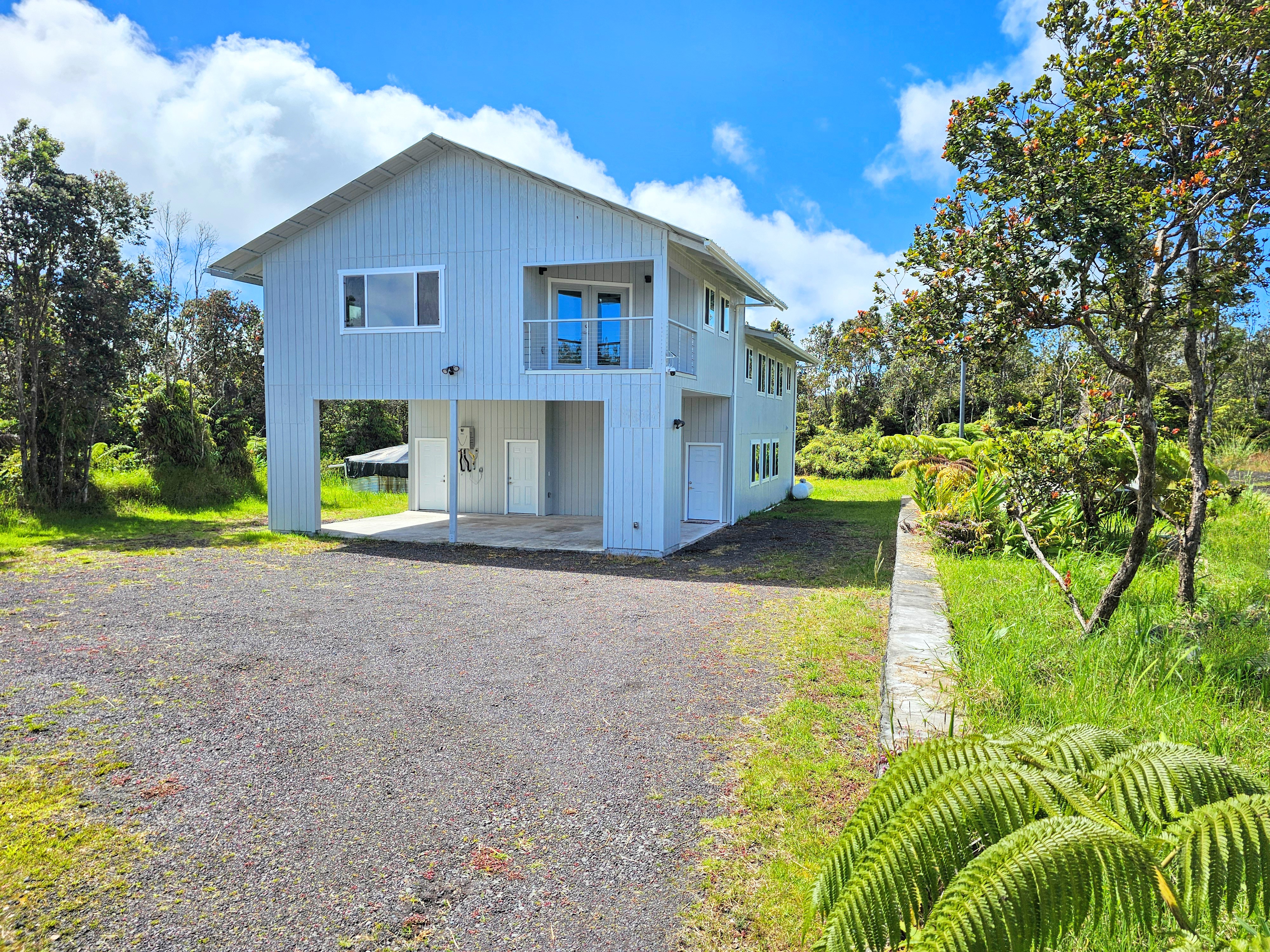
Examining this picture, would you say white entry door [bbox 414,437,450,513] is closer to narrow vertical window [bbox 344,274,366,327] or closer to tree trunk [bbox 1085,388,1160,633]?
narrow vertical window [bbox 344,274,366,327]

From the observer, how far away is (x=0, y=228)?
47.4ft

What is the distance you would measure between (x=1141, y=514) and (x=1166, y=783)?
3.36 meters

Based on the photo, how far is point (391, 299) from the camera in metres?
14.4

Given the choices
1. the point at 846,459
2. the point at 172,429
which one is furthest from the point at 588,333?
the point at 846,459

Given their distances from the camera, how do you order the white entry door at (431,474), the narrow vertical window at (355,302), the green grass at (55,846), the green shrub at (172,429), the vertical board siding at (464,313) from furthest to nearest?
1. the white entry door at (431,474)
2. the green shrub at (172,429)
3. the narrow vertical window at (355,302)
4. the vertical board siding at (464,313)
5. the green grass at (55,846)

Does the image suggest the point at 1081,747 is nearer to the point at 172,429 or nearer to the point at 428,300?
the point at 428,300

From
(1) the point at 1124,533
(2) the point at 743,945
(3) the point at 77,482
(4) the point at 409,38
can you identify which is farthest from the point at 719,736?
(3) the point at 77,482

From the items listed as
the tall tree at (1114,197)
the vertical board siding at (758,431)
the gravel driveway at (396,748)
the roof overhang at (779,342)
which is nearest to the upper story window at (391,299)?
the gravel driveway at (396,748)

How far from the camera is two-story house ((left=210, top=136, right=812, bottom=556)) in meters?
13.0

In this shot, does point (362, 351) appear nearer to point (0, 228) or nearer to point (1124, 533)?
point (0, 228)

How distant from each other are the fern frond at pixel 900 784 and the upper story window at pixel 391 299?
43.2 ft

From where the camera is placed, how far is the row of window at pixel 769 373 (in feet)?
64.9

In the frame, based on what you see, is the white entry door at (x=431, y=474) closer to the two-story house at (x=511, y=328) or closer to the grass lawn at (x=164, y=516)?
the grass lawn at (x=164, y=516)

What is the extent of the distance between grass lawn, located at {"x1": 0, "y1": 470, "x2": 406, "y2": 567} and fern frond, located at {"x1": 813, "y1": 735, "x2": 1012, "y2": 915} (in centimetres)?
1339
